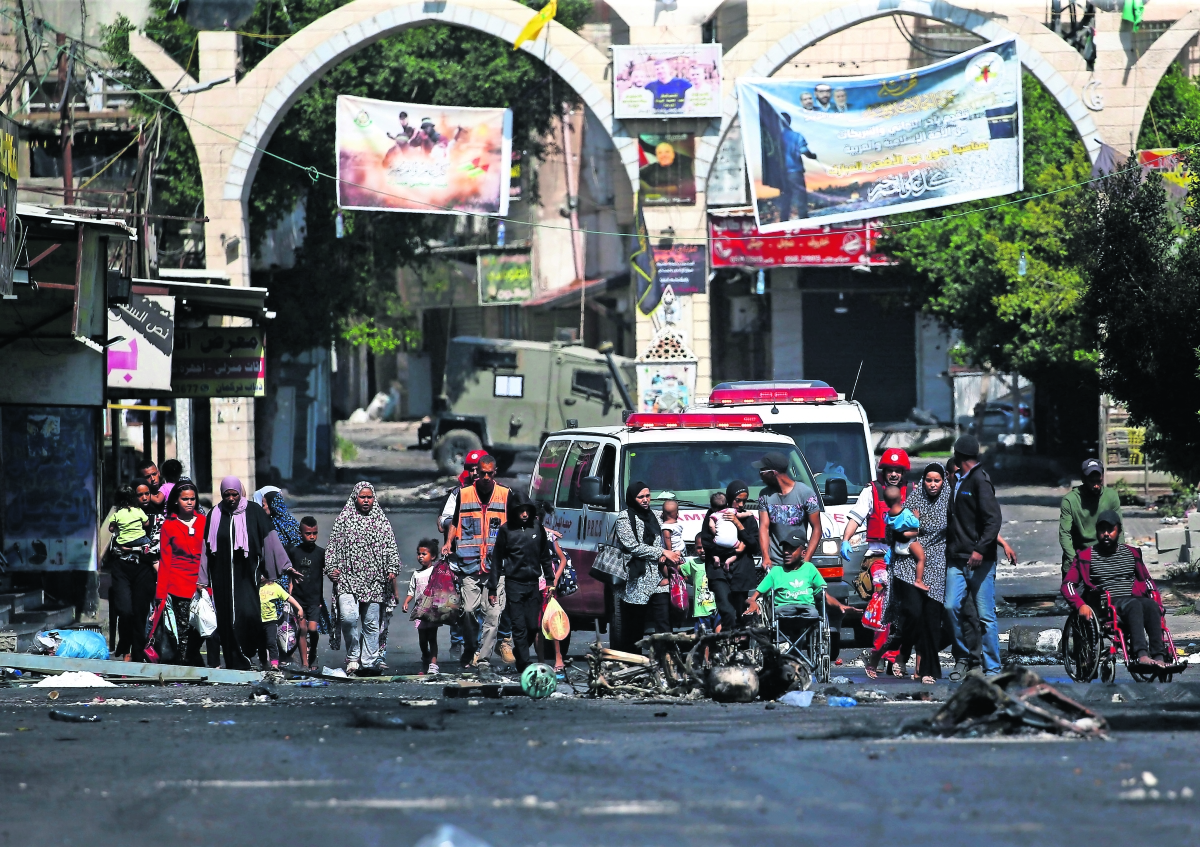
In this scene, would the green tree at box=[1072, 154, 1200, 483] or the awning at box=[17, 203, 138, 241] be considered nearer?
the awning at box=[17, 203, 138, 241]

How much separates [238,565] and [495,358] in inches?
863

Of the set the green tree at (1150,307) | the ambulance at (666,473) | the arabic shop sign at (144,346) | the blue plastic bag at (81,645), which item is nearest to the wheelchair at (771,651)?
the ambulance at (666,473)

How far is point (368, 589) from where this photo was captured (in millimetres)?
12734

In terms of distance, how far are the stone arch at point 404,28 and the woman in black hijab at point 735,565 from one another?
1652cm

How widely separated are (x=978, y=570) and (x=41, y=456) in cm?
979

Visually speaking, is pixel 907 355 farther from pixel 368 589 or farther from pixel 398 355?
pixel 368 589

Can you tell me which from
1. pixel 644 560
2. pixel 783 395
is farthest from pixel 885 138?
pixel 644 560

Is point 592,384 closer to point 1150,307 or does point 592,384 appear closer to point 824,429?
point 1150,307

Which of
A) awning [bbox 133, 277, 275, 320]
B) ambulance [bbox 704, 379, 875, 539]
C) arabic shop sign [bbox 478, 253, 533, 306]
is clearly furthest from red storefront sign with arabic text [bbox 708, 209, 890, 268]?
ambulance [bbox 704, 379, 875, 539]

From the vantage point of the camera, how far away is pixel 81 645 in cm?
1281

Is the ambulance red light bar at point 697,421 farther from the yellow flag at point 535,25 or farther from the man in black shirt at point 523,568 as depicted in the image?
the yellow flag at point 535,25

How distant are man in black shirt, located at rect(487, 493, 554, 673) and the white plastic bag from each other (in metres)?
2.22

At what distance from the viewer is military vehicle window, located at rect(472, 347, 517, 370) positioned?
112ft

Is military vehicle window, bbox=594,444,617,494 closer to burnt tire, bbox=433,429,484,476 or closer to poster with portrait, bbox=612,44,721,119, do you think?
poster with portrait, bbox=612,44,721,119
